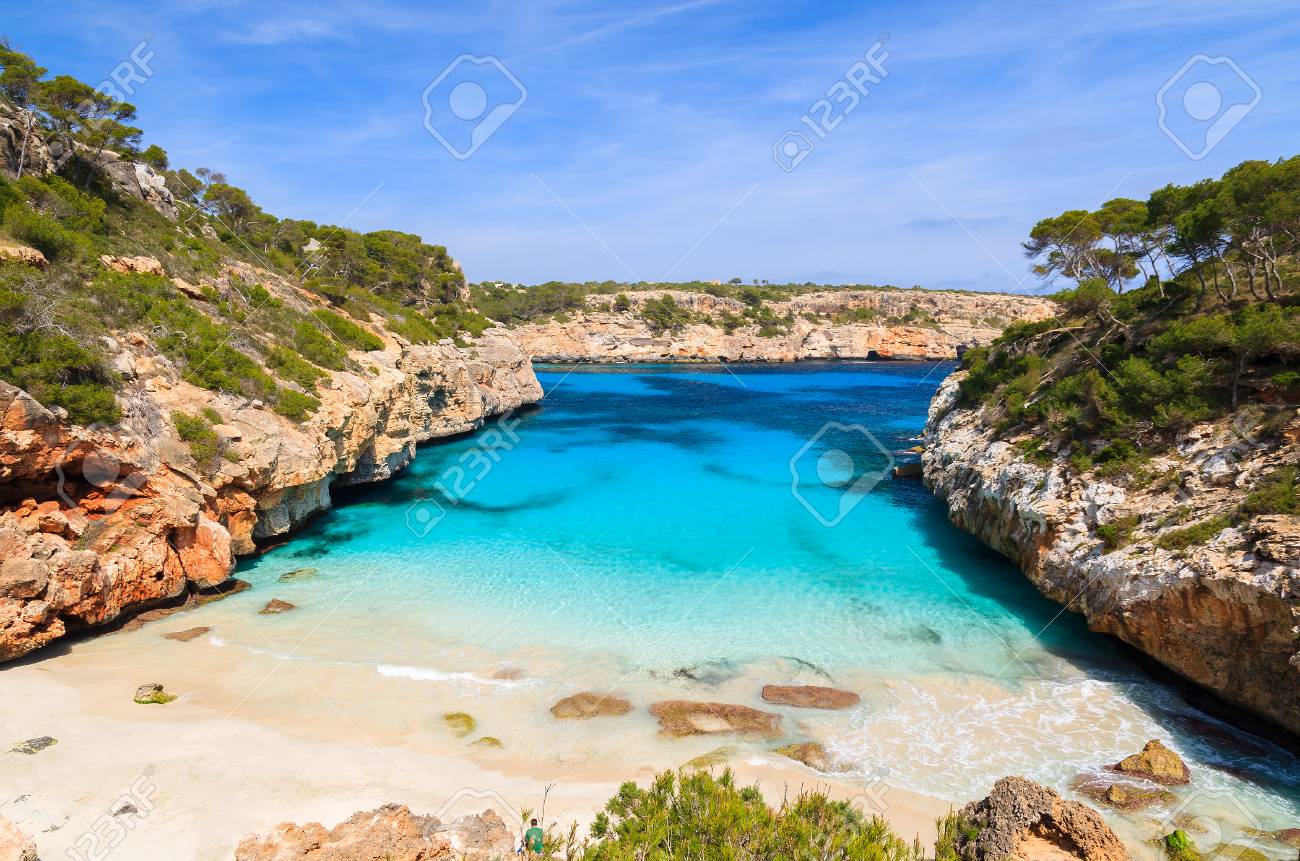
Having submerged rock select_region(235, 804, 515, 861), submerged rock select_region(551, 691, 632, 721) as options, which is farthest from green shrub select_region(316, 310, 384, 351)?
submerged rock select_region(235, 804, 515, 861)

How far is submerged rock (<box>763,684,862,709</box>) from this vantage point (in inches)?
417

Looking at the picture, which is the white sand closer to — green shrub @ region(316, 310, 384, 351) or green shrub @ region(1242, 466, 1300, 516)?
green shrub @ region(1242, 466, 1300, 516)

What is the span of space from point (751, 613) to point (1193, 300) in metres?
14.2

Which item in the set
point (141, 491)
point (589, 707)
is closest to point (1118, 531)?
point (589, 707)

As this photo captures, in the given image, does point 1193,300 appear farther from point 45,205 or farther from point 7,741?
point 45,205

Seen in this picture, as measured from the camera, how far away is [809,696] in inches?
427

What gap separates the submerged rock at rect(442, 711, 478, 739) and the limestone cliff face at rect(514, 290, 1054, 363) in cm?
7104

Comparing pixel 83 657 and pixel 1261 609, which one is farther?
pixel 83 657

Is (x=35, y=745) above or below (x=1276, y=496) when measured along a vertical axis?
below

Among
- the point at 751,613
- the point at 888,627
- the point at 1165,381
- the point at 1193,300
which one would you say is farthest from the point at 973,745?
the point at 1193,300

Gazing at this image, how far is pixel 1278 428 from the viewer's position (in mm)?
10586

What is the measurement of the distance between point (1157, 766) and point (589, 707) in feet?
28.3

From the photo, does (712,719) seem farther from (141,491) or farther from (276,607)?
(141,491)

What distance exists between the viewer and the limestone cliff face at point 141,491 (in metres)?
10.4
